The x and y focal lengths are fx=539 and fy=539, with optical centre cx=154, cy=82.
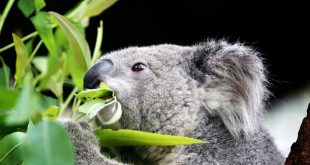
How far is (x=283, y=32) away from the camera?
19.4ft

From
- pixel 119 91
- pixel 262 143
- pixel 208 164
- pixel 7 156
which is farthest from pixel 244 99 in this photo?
pixel 7 156

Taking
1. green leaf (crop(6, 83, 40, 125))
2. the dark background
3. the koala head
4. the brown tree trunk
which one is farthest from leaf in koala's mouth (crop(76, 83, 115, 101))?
the dark background

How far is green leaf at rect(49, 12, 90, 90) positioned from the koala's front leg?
491mm

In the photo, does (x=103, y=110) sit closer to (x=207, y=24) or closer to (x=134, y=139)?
(x=134, y=139)

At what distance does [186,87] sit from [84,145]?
2.41 ft

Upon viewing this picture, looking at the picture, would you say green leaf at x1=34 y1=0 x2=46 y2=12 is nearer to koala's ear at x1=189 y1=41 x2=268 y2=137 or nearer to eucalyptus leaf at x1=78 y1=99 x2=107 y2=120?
eucalyptus leaf at x1=78 y1=99 x2=107 y2=120

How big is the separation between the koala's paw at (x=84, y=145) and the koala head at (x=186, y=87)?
0.31 m

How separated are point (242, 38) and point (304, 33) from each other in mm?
677

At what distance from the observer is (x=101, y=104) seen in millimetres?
2432

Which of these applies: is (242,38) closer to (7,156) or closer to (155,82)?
(155,82)

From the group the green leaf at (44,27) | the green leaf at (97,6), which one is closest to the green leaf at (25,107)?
the green leaf at (44,27)

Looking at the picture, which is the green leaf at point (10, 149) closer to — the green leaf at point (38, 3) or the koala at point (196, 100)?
the koala at point (196, 100)

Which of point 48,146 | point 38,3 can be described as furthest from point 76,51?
point 48,146

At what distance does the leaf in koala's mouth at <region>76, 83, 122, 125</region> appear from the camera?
238 centimetres
